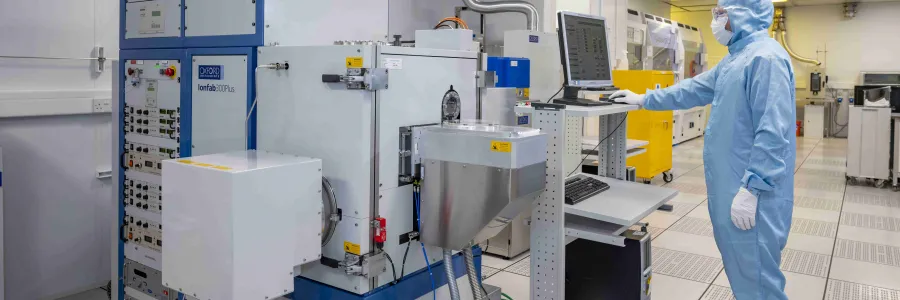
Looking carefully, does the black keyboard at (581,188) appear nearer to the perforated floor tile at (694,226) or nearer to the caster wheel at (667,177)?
the perforated floor tile at (694,226)

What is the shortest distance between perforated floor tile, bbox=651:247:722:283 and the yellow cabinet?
181 cm

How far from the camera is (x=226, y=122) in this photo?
2.32 m

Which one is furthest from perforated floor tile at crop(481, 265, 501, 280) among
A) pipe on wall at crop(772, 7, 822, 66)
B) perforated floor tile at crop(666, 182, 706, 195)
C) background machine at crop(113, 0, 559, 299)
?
pipe on wall at crop(772, 7, 822, 66)

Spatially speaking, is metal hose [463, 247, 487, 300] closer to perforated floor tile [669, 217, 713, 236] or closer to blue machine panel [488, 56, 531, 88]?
blue machine panel [488, 56, 531, 88]

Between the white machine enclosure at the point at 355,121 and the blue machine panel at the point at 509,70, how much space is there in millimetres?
350

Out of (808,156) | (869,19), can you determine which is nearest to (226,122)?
(808,156)

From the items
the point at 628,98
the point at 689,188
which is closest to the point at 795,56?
the point at 689,188

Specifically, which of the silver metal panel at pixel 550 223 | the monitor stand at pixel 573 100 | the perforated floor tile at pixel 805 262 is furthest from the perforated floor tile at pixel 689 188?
the silver metal panel at pixel 550 223

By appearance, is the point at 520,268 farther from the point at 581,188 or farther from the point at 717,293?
the point at 581,188

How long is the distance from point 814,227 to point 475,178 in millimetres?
3892

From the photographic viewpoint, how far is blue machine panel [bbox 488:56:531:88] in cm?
252

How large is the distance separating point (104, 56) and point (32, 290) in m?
1.20

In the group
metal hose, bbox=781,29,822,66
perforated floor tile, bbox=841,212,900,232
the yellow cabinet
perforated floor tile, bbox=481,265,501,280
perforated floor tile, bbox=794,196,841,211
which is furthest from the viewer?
metal hose, bbox=781,29,822,66

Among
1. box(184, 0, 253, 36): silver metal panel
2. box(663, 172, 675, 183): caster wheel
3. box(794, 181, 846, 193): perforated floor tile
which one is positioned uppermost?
box(184, 0, 253, 36): silver metal panel
